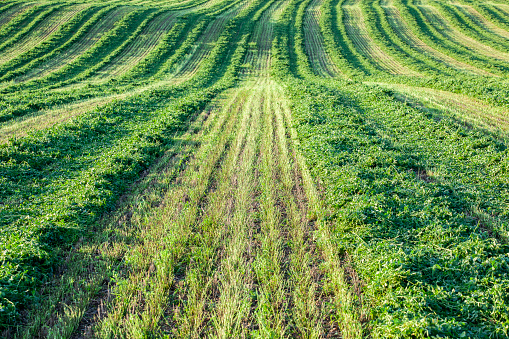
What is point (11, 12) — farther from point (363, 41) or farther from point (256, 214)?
point (256, 214)

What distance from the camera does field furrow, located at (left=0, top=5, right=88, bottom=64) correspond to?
1120 inches

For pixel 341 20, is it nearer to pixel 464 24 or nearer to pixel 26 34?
pixel 464 24

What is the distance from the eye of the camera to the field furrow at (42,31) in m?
28.4

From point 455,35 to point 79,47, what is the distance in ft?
162

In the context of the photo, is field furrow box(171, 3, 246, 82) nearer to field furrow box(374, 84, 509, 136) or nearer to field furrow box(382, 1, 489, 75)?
field furrow box(374, 84, 509, 136)

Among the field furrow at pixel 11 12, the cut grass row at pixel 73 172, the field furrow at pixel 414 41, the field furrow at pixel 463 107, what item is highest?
the field furrow at pixel 11 12

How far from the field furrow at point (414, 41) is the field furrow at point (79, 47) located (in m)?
39.7

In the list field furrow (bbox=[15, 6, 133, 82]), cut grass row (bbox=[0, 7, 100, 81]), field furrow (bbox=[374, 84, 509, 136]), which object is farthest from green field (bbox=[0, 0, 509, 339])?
cut grass row (bbox=[0, 7, 100, 81])

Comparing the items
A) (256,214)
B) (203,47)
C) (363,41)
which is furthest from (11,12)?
(256,214)

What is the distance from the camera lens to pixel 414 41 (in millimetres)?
38969

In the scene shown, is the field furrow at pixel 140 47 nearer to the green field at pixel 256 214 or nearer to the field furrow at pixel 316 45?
the green field at pixel 256 214

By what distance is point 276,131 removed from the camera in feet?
43.2

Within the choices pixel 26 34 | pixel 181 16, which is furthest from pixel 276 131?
pixel 181 16

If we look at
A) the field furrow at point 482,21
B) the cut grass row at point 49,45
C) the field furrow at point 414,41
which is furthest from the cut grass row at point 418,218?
the field furrow at point 482,21
